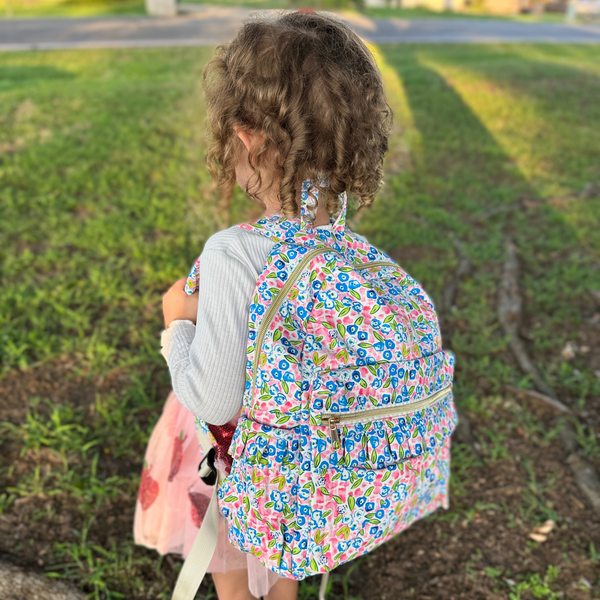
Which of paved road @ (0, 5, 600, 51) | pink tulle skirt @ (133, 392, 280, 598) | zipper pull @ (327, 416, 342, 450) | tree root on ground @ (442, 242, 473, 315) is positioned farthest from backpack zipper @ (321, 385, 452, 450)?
paved road @ (0, 5, 600, 51)

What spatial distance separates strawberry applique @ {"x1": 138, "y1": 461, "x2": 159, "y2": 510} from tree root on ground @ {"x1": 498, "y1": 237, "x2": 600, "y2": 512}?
1662mm

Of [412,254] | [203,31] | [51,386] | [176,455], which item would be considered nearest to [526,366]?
[412,254]

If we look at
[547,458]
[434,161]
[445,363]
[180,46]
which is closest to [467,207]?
[434,161]

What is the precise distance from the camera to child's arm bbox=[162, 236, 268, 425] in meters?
1.22

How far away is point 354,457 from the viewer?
1.26 m

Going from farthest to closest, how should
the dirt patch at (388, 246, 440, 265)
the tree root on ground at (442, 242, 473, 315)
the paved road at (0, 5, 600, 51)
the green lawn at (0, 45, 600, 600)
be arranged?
1. the paved road at (0, 5, 600, 51)
2. the dirt patch at (388, 246, 440, 265)
3. the tree root on ground at (442, 242, 473, 315)
4. the green lawn at (0, 45, 600, 600)

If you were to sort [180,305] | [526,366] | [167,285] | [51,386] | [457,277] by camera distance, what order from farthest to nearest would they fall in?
1. [457,277]
2. [167,285]
3. [526,366]
4. [51,386]
5. [180,305]

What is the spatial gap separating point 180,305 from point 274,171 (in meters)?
0.41

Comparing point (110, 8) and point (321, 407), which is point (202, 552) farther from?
point (110, 8)

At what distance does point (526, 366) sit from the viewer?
291 cm

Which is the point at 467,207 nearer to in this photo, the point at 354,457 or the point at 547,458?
the point at 547,458

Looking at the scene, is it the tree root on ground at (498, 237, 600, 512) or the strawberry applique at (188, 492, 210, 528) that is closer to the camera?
the strawberry applique at (188, 492, 210, 528)

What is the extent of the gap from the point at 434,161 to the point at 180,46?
697 centimetres

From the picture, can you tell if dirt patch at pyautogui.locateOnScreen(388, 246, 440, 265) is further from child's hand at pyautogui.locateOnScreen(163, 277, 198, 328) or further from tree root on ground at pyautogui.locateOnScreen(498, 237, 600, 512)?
child's hand at pyautogui.locateOnScreen(163, 277, 198, 328)
